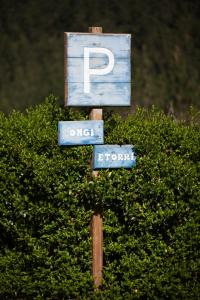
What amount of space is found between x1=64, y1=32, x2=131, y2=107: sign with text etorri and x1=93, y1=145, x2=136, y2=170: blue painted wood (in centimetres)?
37

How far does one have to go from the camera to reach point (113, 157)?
6672 mm

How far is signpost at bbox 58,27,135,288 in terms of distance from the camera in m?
6.58

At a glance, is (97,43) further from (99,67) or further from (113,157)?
(113,157)

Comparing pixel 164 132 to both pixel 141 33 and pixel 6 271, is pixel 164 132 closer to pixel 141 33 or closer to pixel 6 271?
pixel 6 271

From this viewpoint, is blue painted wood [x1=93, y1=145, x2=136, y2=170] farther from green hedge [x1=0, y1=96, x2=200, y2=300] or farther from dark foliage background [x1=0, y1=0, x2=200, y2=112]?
dark foliage background [x1=0, y1=0, x2=200, y2=112]

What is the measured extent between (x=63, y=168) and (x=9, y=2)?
598 centimetres

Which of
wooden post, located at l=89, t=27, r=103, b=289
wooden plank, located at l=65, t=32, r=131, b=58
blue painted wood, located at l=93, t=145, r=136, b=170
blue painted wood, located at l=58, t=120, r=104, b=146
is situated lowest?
wooden post, located at l=89, t=27, r=103, b=289

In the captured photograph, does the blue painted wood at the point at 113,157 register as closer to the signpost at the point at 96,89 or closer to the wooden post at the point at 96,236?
the signpost at the point at 96,89

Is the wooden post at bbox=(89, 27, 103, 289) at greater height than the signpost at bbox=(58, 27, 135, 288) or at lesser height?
lesser

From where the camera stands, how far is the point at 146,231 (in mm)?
6840

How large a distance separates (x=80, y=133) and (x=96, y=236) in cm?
89

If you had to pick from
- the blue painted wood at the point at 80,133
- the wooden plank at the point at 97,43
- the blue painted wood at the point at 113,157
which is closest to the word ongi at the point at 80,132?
the blue painted wood at the point at 80,133

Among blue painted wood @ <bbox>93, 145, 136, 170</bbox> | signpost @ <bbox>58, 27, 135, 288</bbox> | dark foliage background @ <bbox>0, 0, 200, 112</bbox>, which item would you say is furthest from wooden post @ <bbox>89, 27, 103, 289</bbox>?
dark foliage background @ <bbox>0, 0, 200, 112</bbox>

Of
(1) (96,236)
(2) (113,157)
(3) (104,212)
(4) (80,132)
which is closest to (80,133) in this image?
(4) (80,132)
